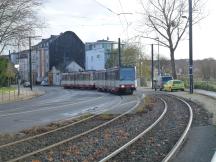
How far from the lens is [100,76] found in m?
63.2

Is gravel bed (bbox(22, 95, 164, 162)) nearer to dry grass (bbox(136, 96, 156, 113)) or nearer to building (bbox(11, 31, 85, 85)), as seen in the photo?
dry grass (bbox(136, 96, 156, 113))

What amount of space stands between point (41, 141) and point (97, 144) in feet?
6.53

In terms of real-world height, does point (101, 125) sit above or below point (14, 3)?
below

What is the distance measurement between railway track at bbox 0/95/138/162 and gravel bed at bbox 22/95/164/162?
38 centimetres

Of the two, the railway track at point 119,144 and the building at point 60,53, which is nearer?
the railway track at point 119,144

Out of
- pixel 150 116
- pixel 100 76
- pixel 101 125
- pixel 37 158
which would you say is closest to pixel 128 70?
pixel 100 76

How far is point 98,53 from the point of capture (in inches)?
5271

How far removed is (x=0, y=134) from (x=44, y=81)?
116 meters

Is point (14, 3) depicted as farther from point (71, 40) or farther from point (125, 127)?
point (71, 40)

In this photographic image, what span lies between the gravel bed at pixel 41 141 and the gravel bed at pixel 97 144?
625mm

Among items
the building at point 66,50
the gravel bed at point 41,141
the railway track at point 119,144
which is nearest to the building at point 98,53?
the building at point 66,50

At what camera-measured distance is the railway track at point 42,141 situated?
12.7 metres

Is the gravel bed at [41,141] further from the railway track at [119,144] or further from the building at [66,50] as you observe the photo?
the building at [66,50]

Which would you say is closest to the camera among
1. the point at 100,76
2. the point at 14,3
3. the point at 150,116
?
the point at 150,116
